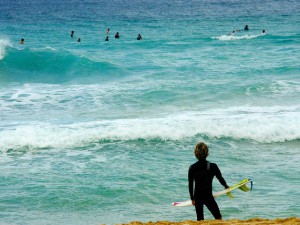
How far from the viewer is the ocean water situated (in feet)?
37.4

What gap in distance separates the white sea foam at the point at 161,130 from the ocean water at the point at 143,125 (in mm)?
36

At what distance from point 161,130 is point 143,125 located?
101 centimetres

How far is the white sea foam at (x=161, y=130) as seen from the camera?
16484mm

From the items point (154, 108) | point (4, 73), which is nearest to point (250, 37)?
point (4, 73)

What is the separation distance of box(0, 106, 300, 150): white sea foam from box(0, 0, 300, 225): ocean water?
36 millimetres

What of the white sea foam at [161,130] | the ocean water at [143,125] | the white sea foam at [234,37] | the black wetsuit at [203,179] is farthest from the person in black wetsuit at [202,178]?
the white sea foam at [234,37]

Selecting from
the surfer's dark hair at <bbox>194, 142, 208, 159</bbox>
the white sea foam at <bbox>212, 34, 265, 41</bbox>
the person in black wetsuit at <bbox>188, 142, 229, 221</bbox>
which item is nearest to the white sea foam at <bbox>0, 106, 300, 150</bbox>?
the person in black wetsuit at <bbox>188, 142, 229, 221</bbox>

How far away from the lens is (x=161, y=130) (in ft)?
56.3

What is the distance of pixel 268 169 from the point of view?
43.2ft

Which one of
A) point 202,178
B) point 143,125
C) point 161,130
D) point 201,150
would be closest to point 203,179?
point 202,178

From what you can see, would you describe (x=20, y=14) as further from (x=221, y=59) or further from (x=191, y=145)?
(x=191, y=145)

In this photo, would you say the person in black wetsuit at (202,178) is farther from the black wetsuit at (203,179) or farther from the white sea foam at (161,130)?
the white sea foam at (161,130)

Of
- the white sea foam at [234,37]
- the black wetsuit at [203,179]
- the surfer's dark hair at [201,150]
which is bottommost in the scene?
the black wetsuit at [203,179]

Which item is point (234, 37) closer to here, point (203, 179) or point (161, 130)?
point (161, 130)
